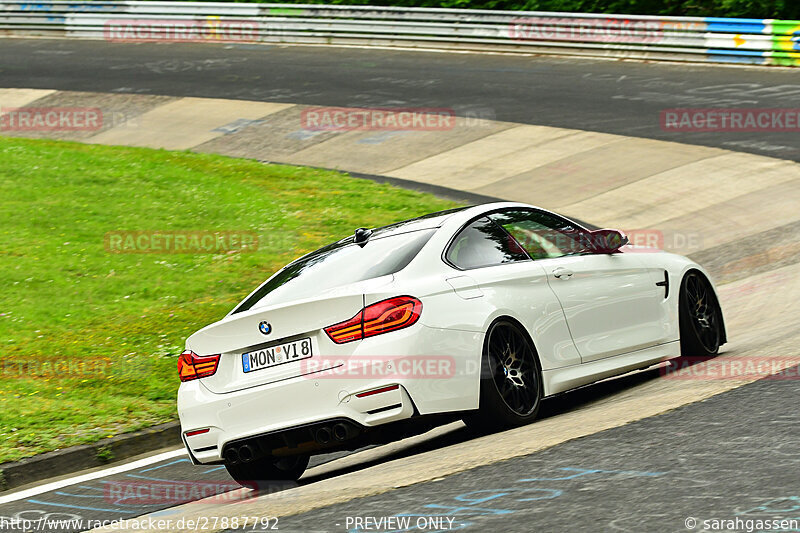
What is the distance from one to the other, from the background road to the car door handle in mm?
10895

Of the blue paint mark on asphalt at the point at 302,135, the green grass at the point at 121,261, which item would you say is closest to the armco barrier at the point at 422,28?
the blue paint mark on asphalt at the point at 302,135

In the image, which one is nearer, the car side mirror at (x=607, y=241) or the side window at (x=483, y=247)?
the side window at (x=483, y=247)

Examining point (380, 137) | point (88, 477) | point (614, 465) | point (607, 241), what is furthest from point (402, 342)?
point (380, 137)

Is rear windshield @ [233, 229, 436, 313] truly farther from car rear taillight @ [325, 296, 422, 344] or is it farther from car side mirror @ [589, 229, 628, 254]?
car side mirror @ [589, 229, 628, 254]

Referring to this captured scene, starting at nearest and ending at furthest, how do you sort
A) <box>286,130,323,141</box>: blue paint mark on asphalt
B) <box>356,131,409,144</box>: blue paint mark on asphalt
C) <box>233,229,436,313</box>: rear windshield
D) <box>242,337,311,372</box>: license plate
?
1. <box>242,337,311,372</box>: license plate
2. <box>233,229,436,313</box>: rear windshield
3. <box>356,131,409,144</box>: blue paint mark on asphalt
4. <box>286,130,323,141</box>: blue paint mark on asphalt

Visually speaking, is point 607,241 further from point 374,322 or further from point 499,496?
point 499,496

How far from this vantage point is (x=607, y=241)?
8.06 m

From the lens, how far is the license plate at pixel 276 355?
642cm

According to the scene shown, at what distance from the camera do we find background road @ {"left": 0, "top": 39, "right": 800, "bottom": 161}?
20.8 metres

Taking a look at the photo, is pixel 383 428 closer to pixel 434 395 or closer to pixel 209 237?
pixel 434 395

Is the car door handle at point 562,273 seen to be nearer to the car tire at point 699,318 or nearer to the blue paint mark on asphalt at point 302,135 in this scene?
the car tire at point 699,318

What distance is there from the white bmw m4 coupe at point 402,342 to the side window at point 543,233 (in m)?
0.01

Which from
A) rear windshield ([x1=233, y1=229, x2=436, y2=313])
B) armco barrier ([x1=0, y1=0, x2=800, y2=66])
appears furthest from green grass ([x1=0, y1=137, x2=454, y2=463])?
armco barrier ([x1=0, y1=0, x2=800, y2=66])

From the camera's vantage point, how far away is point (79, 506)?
6.93 metres
